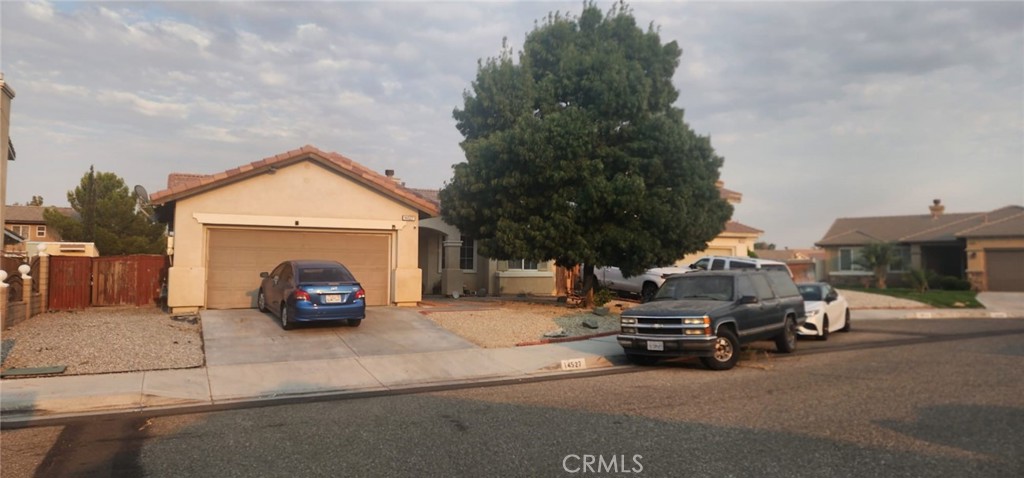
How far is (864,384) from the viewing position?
984 cm

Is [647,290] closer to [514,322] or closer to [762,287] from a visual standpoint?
[514,322]

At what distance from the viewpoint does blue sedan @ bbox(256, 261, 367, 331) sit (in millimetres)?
Result: 13953

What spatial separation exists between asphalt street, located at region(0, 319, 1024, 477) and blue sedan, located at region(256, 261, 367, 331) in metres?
5.16

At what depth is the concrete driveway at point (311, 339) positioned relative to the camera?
12.2m

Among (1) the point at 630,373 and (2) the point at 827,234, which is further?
(2) the point at 827,234

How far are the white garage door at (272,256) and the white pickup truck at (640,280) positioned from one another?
7.06m

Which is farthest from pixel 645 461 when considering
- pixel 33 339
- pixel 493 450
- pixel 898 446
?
pixel 33 339

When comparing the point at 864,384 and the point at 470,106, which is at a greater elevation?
the point at 470,106

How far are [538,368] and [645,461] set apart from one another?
231 inches

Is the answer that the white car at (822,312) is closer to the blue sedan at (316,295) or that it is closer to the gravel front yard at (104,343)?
the blue sedan at (316,295)

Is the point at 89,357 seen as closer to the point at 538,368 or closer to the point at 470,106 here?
the point at 538,368

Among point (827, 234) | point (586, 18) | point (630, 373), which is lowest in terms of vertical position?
point (630, 373)

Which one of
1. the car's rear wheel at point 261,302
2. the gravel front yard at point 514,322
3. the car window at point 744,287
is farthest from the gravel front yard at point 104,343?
the car window at point 744,287

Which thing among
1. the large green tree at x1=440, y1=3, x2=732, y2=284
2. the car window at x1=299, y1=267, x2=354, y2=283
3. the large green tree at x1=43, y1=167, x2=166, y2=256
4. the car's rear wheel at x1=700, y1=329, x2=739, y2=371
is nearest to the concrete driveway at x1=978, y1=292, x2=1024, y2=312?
the large green tree at x1=440, y1=3, x2=732, y2=284
